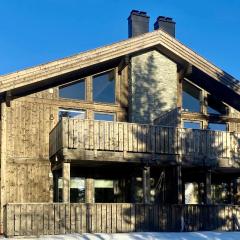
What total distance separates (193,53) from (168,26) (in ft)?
12.9

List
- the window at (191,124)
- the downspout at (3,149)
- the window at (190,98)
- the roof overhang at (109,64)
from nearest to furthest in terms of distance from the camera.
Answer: the downspout at (3,149), the roof overhang at (109,64), the window at (191,124), the window at (190,98)

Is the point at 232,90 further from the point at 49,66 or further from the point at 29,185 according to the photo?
the point at 29,185

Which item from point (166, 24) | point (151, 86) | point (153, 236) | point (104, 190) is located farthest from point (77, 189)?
point (166, 24)

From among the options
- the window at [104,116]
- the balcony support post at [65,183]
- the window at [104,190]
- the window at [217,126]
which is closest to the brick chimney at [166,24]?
the window at [217,126]

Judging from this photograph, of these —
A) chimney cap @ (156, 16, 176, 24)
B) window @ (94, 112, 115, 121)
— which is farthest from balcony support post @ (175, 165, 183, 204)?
chimney cap @ (156, 16, 176, 24)

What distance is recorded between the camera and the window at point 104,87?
80.3 ft

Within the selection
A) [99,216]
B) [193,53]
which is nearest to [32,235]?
[99,216]

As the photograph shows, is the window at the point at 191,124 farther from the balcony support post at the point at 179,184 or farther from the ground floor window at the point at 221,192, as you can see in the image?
the balcony support post at the point at 179,184

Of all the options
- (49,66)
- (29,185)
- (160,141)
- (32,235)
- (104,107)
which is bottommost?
(32,235)

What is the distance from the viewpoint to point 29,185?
2252 cm

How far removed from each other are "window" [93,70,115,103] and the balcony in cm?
297

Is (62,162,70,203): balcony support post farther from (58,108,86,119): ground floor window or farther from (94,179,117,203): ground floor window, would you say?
(58,108,86,119): ground floor window

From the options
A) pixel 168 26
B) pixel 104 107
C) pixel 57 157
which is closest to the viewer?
pixel 57 157

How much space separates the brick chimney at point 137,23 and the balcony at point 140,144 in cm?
669
